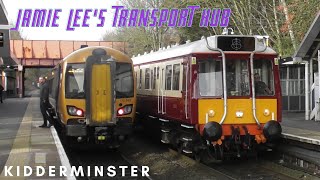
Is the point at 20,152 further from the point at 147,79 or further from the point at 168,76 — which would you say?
the point at 147,79

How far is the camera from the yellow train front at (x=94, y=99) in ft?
40.4

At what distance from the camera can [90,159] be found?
13055 millimetres

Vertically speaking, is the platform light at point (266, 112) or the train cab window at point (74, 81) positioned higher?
the train cab window at point (74, 81)

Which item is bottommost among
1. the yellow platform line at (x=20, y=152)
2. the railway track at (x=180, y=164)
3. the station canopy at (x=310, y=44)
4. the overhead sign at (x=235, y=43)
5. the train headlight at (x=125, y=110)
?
the railway track at (x=180, y=164)

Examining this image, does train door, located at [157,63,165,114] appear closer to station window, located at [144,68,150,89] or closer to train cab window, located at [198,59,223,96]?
station window, located at [144,68,150,89]

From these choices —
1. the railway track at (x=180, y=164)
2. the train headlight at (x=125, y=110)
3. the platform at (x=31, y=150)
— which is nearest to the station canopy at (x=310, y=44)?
the railway track at (x=180, y=164)

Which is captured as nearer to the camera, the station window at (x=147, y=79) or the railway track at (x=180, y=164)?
the railway track at (x=180, y=164)

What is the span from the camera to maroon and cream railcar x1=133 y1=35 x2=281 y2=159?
11016mm

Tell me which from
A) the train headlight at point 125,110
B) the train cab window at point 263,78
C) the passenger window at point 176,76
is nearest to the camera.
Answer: the train cab window at point 263,78

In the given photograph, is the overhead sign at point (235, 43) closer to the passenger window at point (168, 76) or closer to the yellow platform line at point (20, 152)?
the passenger window at point (168, 76)

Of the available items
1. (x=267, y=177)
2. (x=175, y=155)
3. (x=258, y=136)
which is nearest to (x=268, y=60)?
(x=258, y=136)

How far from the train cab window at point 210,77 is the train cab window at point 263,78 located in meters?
0.90

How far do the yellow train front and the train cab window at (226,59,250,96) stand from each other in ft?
9.73

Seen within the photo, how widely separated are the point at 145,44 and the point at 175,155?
30.4m
